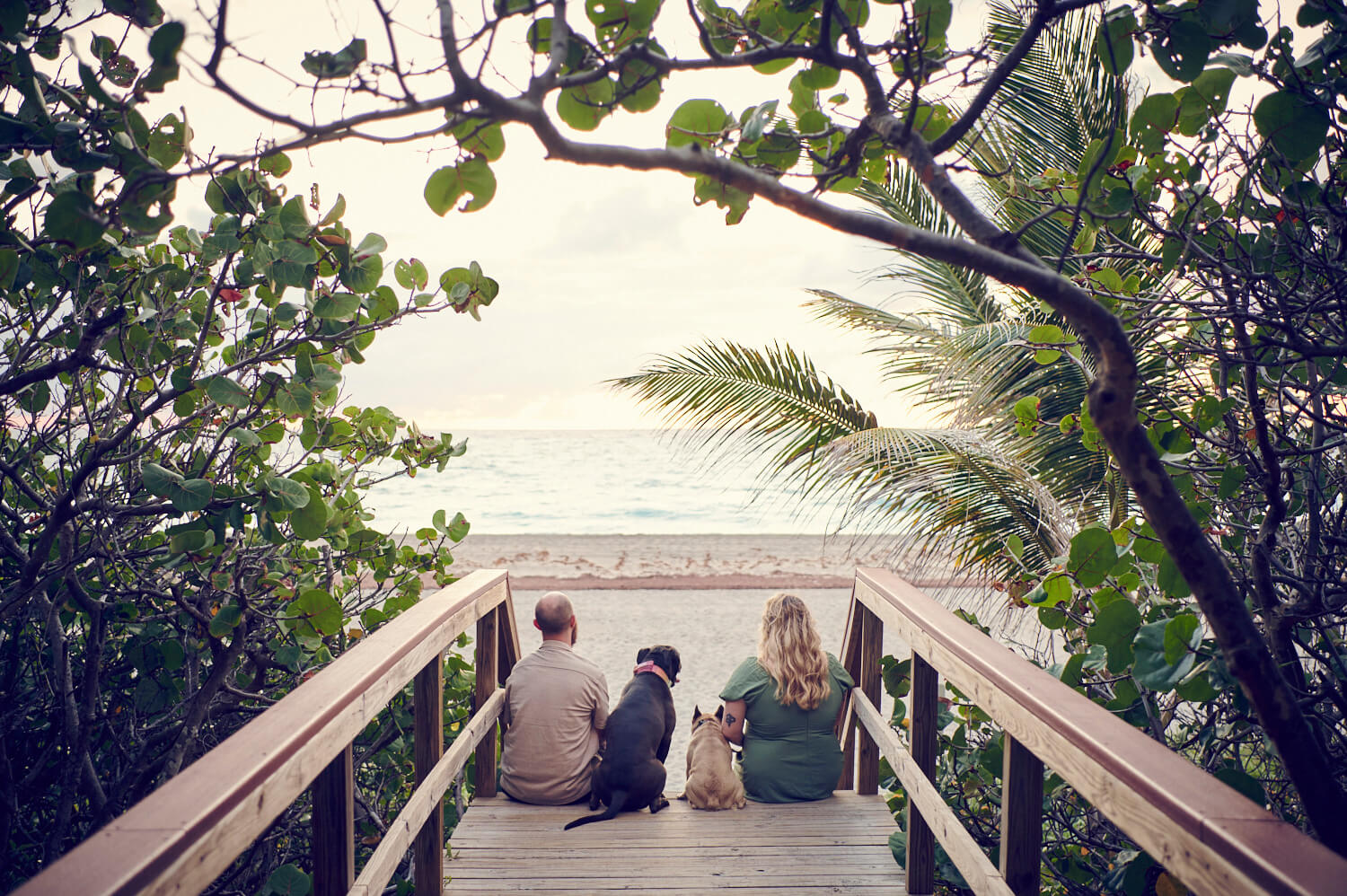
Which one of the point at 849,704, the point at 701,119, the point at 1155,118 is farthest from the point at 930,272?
the point at 701,119

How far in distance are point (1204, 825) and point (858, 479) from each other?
4.17 meters

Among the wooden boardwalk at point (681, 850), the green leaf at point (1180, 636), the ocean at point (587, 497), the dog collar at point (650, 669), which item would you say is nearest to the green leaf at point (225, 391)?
the wooden boardwalk at point (681, 850)

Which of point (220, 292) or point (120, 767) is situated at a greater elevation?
point (220, 292)

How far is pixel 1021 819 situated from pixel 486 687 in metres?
2.25

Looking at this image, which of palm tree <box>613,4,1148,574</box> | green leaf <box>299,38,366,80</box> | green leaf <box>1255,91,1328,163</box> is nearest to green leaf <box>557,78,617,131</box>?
green leaf <box>299,38,366,80</box>

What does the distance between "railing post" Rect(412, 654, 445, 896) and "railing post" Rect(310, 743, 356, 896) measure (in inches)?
27.3

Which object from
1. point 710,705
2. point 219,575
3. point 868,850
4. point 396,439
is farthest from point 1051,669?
point 710,705

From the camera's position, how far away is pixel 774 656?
3547mm

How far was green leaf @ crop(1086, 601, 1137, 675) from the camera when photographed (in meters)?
1.46

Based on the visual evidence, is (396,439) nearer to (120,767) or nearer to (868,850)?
(120,767)

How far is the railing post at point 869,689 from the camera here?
3.47 meters

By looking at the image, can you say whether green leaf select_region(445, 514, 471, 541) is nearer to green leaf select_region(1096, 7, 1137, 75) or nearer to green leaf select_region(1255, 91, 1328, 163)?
green leaf select_region(1096, 7, 1137, 75)

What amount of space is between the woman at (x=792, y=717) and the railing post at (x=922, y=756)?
2.84ft

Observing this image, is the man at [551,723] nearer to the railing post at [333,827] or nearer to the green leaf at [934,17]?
the railing post at [333,827]
